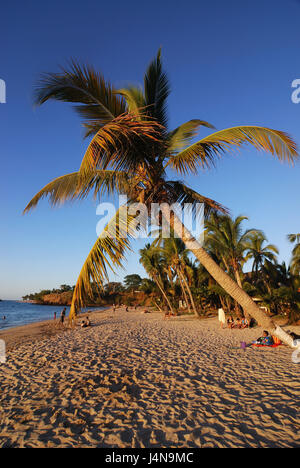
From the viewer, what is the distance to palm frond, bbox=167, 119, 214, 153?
500 centimetres

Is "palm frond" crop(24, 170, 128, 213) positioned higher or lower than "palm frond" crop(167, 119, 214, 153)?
lower

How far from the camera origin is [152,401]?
4.20 m

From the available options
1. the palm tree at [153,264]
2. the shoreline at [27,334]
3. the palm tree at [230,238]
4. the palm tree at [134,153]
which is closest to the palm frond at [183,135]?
the palm tree at [134,153]

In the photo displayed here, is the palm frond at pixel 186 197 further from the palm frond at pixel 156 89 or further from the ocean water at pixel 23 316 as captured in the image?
the ocean water at pixel 23 316

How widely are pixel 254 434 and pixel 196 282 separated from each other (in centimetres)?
2451

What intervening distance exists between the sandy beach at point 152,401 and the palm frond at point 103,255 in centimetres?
182

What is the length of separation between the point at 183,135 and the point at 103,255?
128 inches

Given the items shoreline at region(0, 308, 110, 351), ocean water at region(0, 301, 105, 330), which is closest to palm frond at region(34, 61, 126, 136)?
shoreline at region(0, 308, 110, 351)

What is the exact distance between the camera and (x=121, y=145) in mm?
4191

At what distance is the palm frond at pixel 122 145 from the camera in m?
3.57

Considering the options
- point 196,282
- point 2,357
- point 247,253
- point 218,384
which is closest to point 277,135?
point 218,384

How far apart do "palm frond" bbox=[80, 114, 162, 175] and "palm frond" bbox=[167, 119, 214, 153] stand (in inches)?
19.1

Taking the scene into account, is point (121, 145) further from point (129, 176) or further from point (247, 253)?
point (247, 253)

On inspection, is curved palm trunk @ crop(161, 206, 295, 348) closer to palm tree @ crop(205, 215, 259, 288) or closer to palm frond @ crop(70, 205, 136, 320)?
palm frond @ crop(70, 205, 136, 320)
